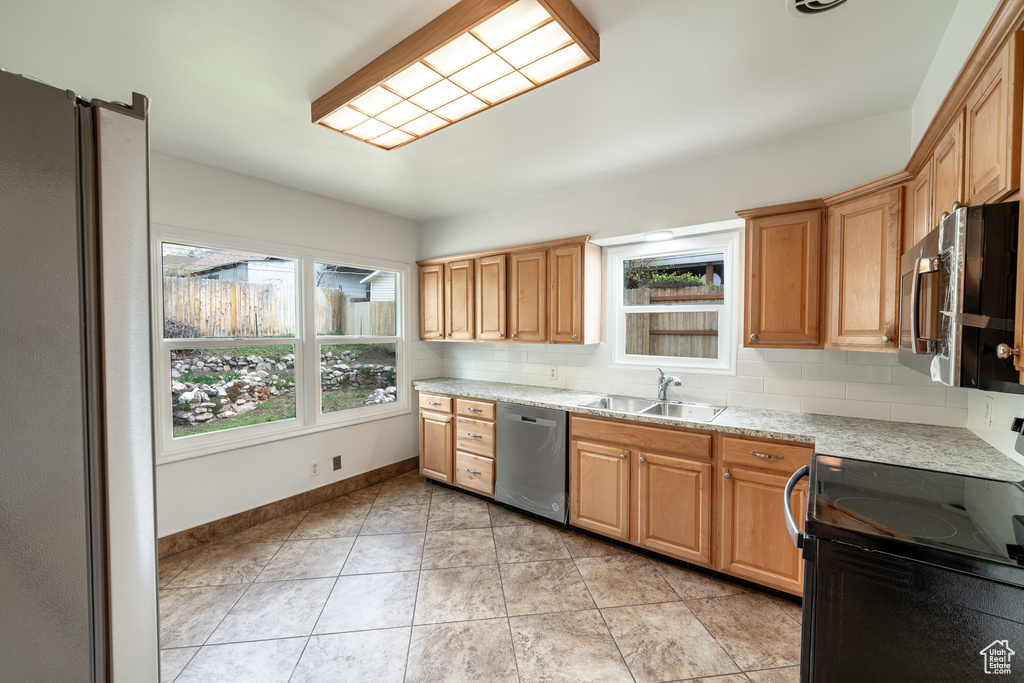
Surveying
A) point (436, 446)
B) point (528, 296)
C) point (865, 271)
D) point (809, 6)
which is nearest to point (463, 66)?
point (809, 6)

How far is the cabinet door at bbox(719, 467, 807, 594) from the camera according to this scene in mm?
2125

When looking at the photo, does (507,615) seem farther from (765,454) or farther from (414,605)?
(765,454)

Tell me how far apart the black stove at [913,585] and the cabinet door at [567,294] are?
209cm

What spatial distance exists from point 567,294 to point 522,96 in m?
1.55

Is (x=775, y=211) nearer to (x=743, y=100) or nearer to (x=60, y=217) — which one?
(x=743, y=100)

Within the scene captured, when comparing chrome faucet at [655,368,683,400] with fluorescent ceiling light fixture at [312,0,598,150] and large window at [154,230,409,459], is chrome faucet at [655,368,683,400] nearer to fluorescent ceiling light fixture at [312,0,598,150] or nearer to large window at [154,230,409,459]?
fluorescent ceiling light fixture at [312,0,598,150]

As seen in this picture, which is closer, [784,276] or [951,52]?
[951,52]

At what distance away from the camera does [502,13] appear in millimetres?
1401

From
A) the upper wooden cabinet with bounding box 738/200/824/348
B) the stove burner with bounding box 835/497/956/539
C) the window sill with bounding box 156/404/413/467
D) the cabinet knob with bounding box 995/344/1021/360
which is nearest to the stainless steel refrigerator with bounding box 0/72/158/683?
the stove burner with bounding box 835/497/956/539

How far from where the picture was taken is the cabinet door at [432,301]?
4.15m

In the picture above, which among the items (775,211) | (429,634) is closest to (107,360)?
(429,634)

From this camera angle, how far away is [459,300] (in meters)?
3.97

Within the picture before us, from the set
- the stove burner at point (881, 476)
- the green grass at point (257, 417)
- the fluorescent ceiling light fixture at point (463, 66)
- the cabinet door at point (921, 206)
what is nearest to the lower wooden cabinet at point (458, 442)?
the green grass at point (257, 417)

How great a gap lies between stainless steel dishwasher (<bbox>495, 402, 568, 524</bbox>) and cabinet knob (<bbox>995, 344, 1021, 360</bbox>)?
217 cm
